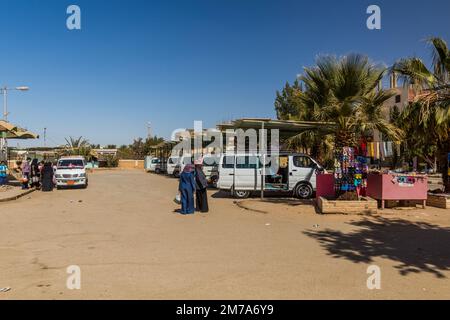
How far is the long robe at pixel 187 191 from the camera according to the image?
41.1ft

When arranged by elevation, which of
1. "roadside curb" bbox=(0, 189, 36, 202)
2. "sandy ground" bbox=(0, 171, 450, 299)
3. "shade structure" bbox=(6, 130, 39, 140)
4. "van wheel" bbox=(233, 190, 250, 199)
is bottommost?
"sandy ground" bbox=(0, 171, 450, 299)

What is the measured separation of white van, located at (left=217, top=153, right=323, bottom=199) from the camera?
54.7 feet

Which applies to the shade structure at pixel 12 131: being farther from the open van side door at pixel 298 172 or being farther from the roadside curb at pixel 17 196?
the open van side door at pixel 298 172

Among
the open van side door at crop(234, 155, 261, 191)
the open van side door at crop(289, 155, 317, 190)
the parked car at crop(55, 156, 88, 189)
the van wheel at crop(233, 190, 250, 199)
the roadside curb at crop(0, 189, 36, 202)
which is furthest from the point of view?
the parked car at crop(55, 156, 88, 189)

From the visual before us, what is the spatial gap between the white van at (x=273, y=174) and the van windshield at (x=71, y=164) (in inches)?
400

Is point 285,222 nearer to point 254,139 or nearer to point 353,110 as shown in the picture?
point 353,110

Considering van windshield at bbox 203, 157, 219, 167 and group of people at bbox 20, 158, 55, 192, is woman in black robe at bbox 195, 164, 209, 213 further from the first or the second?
van windshield at bbox 203, 157, 219, 167

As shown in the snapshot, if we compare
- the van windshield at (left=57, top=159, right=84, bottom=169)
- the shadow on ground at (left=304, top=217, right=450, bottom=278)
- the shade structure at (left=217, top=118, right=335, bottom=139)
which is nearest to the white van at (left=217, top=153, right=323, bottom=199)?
the shade structure at (left=217, top=118, right=335, bottom=139)

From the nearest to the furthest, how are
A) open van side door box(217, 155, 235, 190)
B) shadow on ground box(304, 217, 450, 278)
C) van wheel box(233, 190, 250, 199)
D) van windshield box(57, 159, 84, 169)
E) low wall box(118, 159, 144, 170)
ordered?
1. shadow on ground box(304, 217, 450, 278)
2. open van side door box(217, 155, 235, 190)
3. van wheel box(233, 190, 250, 199)
4. van windshield box(57, 159, 84, 169)
5. low wall box(118, 159, 144, 170)

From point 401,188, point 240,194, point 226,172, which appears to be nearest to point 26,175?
point 226,172

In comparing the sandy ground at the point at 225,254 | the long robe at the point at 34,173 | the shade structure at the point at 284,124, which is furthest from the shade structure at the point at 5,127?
the shade structure at the point at 284,124

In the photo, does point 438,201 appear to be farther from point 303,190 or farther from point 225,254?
point 225,254

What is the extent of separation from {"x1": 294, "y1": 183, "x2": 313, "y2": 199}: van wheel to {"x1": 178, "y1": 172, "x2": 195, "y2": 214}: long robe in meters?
5.55
